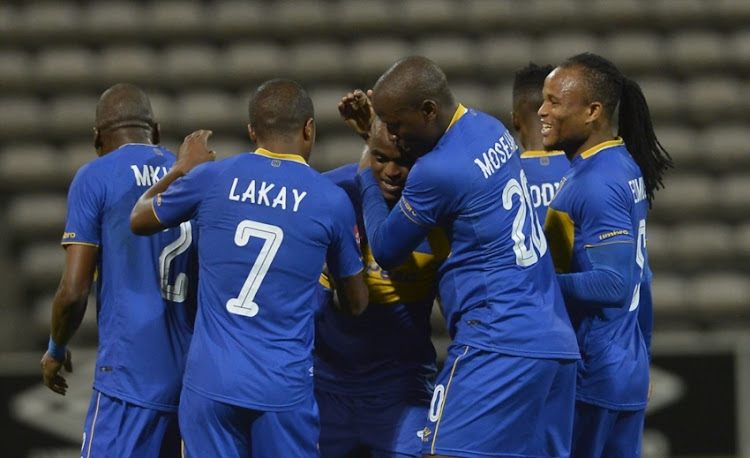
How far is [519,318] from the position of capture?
330cm

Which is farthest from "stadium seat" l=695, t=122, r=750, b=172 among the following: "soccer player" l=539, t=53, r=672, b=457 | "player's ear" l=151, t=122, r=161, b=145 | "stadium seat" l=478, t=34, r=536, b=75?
"player's ear" l=151, t=122, r=161, b=145

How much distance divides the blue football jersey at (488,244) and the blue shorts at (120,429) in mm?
1162

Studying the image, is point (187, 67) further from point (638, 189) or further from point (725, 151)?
point (638, 189)

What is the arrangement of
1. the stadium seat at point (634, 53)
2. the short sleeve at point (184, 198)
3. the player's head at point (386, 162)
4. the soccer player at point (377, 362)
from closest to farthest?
the short sleeve at point (184, 198) → the player's head at point (386, 162) → the soccer player at point (377, 362) → the stadium seat at point (634, 53)

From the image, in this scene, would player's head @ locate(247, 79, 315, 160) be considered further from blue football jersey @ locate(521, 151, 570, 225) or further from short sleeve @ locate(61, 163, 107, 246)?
blue football jersey @ locate(521, 151, 570, 225)

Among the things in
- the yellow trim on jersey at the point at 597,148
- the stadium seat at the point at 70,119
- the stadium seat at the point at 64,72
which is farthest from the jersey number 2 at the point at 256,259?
the stadium seat at the point at 64,72

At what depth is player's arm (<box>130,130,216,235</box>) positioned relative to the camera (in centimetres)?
340

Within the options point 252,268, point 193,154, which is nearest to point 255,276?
point 252,268

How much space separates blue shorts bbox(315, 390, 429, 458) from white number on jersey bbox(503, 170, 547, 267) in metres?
0.83

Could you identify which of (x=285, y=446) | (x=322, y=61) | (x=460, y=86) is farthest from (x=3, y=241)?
(x=285, y=446)

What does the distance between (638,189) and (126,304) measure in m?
1.83

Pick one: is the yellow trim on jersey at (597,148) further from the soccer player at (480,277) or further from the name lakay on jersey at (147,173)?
the name lakay on jersey at (147,173)

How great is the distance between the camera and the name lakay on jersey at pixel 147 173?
3.76 m

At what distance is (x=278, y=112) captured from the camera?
3473 mm
